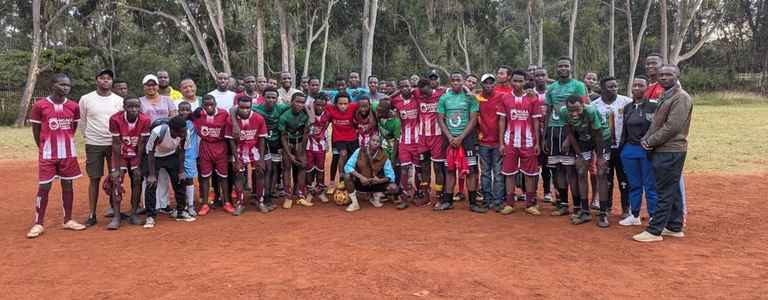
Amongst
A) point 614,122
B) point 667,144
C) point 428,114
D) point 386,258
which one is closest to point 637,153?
point 667,144

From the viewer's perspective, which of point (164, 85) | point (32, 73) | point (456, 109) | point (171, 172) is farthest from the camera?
point (32, 73)

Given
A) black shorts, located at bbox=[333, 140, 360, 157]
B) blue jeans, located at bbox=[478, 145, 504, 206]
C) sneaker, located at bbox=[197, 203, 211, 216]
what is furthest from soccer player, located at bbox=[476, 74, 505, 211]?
sneaker, located at bbox=[197, 203, 211, 216]

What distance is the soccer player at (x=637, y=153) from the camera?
20.3 ft

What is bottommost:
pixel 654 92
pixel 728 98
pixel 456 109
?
pixel 456 109

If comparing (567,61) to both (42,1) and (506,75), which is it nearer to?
(506,75)

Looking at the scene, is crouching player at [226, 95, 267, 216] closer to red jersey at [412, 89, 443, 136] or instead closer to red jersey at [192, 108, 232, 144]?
red jersey at [192, 108, 232, 144]

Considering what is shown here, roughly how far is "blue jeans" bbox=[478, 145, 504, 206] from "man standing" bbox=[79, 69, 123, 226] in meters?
4.54

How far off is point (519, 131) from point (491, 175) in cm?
78

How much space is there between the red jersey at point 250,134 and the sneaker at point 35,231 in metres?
2.33

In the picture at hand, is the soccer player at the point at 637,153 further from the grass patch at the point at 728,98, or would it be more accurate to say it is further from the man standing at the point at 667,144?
the grass patch at the point at 728,98

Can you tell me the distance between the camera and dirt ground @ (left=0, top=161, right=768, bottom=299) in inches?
175

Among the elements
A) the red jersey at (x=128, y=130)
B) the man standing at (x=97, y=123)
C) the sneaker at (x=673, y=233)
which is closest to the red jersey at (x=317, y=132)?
the red jersey at (x=128, y=130)

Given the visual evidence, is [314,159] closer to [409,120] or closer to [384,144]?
[384,144]

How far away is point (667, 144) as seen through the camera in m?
5.77
